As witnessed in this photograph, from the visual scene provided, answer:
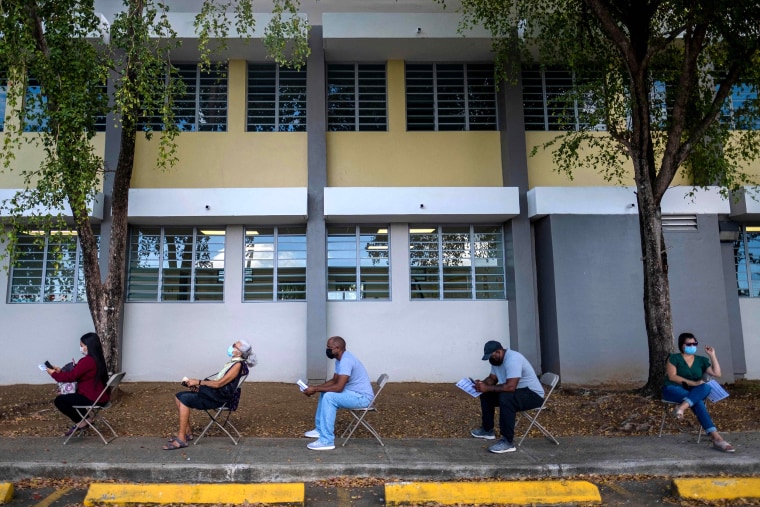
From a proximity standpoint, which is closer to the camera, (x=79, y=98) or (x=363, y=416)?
(x=363, y=416)

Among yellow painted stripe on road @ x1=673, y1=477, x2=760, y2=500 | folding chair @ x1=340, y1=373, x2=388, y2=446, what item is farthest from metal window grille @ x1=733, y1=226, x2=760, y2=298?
folding chair @ x1=340, y1=373, x2=388, y2=446

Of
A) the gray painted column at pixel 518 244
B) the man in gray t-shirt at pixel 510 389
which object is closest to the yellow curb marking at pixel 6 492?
the man in gray t-shirt at pixel 510 389

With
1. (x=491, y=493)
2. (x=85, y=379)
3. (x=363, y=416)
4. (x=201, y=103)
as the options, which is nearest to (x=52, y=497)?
(x=85, y=379)

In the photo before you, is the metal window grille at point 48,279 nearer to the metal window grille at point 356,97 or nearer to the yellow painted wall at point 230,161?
the yellow painted wall at point 230,161

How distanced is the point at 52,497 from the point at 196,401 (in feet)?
5.17

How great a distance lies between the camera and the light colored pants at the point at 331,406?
655cm

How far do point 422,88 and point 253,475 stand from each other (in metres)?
8.75

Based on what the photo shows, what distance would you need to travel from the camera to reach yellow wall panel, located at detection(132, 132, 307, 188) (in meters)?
11.5

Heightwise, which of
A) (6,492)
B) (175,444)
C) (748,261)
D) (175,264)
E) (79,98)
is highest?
(79,98)

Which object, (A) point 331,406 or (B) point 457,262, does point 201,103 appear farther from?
(A) point 331,406

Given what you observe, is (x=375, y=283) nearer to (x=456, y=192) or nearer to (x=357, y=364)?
(x=456, y=192)

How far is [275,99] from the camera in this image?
39.3ft

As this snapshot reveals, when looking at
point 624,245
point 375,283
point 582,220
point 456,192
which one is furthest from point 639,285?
point 375,283

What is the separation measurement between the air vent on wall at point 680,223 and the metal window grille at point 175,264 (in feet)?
28.1
